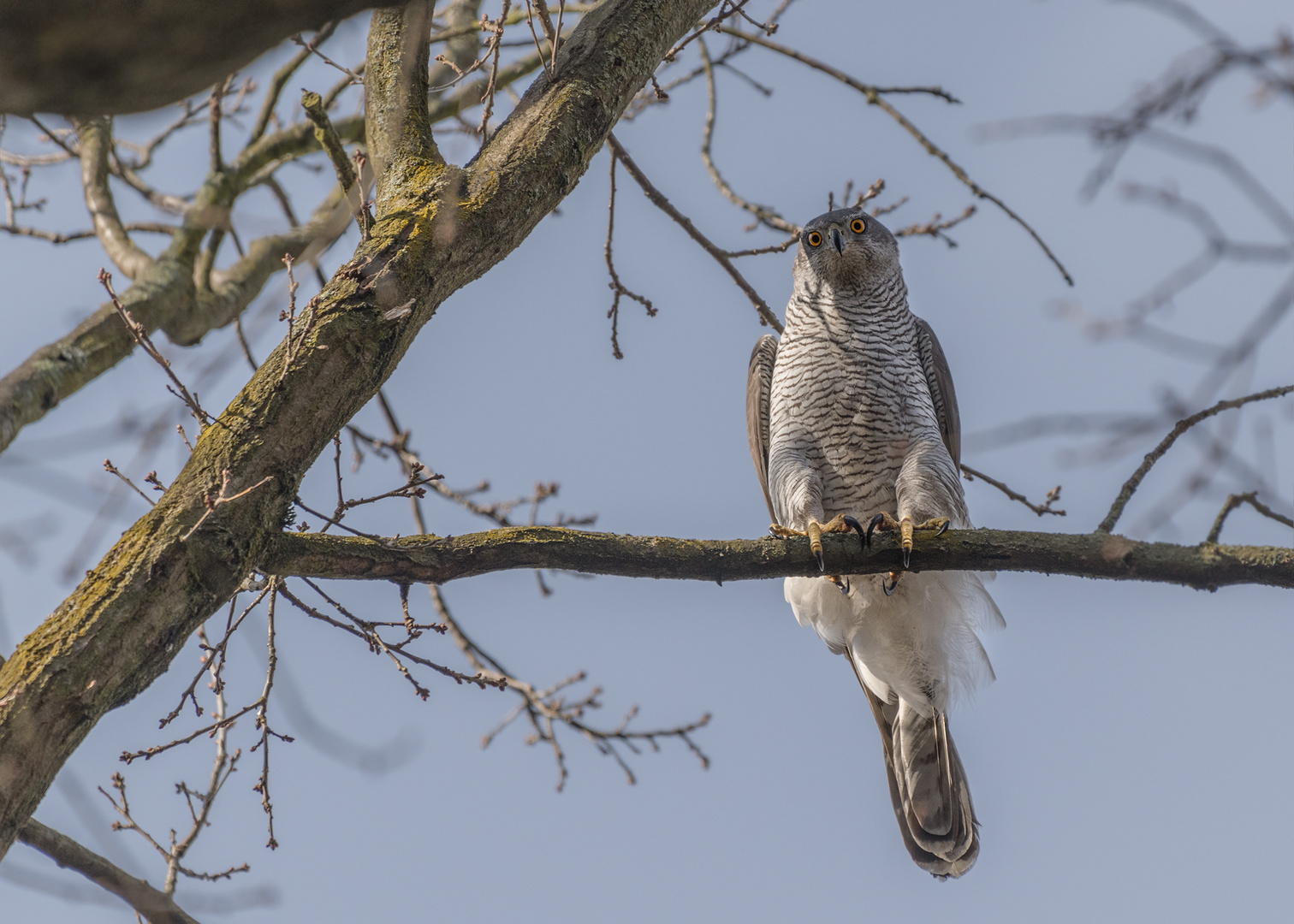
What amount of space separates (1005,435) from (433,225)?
1599 millimetres

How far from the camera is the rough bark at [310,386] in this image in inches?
81.0

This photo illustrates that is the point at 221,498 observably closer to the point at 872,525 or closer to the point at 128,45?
the point at 128,45

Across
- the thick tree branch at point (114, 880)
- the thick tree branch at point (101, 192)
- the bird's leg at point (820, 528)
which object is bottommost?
the thick tree branch at point (114, 880)

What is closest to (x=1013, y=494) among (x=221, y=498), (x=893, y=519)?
(x=893, y=519)

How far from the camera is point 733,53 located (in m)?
5.82

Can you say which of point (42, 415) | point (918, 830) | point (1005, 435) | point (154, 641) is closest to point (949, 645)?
point (918, 830)

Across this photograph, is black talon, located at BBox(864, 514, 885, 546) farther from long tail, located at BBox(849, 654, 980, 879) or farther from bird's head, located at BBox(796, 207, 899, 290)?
bird's head, located at BBox(796, 207, 899, 290)

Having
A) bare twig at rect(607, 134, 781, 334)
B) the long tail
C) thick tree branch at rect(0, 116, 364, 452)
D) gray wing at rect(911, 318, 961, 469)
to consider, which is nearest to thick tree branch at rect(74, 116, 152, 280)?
thick tree branch at rect(0, 116, 364, 452)

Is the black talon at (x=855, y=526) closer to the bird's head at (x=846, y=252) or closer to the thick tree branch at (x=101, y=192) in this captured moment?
the bird's head at (x=846, y=252)

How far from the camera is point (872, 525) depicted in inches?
159

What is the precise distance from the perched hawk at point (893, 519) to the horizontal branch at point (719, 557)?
1.48 metres

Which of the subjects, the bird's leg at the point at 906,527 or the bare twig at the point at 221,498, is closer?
the bare twig at the point at 221,498

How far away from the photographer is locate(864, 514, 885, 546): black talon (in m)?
3.56

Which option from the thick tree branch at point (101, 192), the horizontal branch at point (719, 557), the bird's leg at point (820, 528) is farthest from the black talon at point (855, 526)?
the thick tree branch at point (101, 192)
